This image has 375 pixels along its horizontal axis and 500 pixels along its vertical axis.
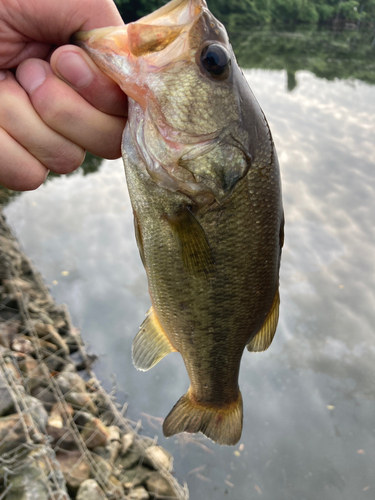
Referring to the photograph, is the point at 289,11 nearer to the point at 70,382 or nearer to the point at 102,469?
the point at 70,382

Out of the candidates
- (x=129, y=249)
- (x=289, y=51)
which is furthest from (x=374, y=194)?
(x=289, y=51)

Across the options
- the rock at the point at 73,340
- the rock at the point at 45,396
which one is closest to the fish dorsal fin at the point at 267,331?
the rock at the point at 45,396

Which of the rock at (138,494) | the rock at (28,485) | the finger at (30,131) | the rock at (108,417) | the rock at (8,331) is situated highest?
the finger at (30,131)

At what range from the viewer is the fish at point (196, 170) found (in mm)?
1284

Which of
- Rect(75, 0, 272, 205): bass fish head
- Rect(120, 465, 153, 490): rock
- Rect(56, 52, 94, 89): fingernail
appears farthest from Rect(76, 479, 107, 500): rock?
Rect(56, 52, 94, 89): fingernail

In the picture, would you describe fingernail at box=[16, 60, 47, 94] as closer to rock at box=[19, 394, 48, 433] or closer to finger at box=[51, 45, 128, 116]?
finger at box=[51, 45, 128, 116]

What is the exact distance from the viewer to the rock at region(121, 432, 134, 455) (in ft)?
13.2

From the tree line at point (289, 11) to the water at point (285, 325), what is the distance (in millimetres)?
33106

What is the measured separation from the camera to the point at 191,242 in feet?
4.74

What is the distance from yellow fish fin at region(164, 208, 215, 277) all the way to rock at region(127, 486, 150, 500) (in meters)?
3.01

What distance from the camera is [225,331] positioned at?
175 cm

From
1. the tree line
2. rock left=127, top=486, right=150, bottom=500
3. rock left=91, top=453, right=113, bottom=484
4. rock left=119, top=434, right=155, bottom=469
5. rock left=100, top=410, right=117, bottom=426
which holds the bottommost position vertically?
the tree line

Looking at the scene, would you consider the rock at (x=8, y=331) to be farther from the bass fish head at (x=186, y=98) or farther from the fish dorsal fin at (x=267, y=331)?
the bass fish head at (x=186, y=98)

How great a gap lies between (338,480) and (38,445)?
3.34 metres
